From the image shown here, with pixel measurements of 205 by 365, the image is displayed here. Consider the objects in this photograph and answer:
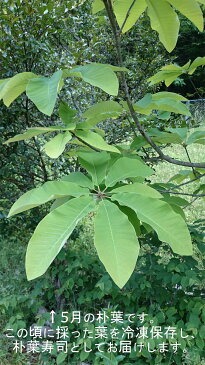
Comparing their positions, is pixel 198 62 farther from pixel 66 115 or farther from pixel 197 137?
pixel 66 115

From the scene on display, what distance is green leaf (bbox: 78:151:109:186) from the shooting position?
3.24 ft

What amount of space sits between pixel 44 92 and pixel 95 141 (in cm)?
19

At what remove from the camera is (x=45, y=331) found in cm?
234

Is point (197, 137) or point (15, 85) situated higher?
point (15, 85)

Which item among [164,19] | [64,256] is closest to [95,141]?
[164,19]

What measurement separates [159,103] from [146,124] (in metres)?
1.33

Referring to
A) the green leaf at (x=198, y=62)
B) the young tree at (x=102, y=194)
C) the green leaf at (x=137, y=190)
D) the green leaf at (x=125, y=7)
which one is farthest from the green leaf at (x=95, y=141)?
the green leaf at (x=198, y=62)

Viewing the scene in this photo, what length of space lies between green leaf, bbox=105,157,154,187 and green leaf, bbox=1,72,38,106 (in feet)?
0.96

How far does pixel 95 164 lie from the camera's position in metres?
1.02

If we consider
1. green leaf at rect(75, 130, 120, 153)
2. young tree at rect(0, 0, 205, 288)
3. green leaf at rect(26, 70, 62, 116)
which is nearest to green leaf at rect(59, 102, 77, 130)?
young tree at rect(0, 0, 205, 288)

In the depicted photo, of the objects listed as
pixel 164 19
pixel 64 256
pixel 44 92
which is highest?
pixel 164 19

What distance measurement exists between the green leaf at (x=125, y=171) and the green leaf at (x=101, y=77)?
21 cm

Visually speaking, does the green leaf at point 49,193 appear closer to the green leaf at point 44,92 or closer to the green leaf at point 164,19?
the green leaf at point 44,92

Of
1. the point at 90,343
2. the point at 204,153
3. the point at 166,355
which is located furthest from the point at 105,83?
the point at 204,153
